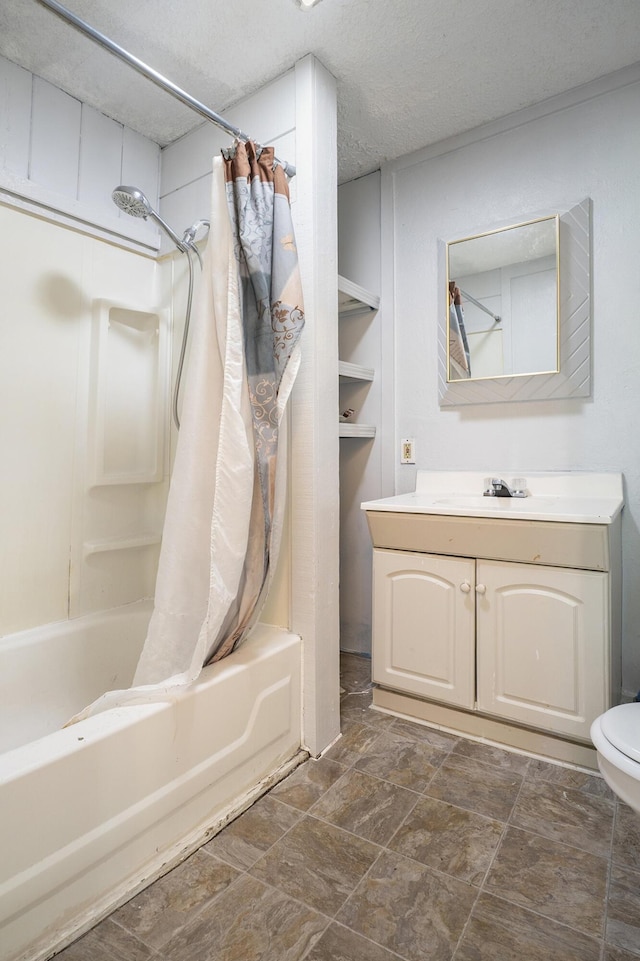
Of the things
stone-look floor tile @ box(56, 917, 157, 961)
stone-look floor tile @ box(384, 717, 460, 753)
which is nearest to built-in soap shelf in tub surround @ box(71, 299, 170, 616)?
stone-look floor tile @ box(56, 917, 157, 961)

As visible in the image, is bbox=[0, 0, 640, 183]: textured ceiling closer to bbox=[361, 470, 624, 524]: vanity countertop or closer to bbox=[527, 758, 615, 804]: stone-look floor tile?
bbox=[361, 470, 624, 524]: vanity countertop

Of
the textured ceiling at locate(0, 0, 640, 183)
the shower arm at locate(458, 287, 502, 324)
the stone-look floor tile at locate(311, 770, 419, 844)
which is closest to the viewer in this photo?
the stone-look floor tile at locate(311, 770, 419, 844)

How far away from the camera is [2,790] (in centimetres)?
86

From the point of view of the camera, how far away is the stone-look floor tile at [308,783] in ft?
4.49

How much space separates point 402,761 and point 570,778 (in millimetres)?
497

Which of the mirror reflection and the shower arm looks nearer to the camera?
the mirror reflection

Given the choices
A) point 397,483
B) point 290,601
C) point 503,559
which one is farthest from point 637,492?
point 290,601

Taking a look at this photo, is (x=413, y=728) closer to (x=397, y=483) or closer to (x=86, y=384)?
(x=397, y=483)

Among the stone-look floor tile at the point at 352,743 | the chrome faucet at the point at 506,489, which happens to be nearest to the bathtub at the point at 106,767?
the stone-look floor tile at the point at 352,743

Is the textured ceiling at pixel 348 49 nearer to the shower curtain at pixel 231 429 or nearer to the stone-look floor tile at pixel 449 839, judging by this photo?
the shower curtain at pixel 231 429

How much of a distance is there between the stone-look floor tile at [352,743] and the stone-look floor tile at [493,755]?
28 centimetres

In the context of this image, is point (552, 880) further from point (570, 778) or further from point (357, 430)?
point (357, 430)

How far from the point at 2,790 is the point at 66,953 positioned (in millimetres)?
361

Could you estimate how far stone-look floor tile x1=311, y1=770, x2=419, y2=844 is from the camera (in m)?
1.26
